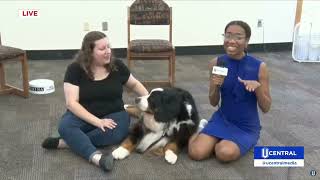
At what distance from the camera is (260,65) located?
2352 mm

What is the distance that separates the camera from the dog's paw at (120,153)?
→ 2448 mm

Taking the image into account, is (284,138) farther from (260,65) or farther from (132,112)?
(132,112)

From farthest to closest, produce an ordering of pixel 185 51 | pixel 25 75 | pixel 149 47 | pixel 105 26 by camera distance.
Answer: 1. pixel 185 51
2. pixel 105 26
3. pixel 149 47
4. pixel 25 75

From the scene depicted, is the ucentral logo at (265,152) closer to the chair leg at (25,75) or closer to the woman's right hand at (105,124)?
the woman's right hand at (105,124)

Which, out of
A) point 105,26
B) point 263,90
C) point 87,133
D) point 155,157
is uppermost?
point 105,26

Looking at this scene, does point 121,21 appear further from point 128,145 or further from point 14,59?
point 128,145

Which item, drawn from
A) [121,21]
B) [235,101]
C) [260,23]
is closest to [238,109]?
[235,101]

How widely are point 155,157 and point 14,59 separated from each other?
1.77 metres

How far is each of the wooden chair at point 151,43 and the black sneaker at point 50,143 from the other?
151cm

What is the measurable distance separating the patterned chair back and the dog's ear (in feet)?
6.40

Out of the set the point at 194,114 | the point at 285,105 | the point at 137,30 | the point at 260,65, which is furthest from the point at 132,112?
the point at 137,30

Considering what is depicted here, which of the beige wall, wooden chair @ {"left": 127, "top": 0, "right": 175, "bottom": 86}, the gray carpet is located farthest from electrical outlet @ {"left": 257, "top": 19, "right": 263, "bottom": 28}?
wooden chair @ {"left": 127, "top": 0, "right": 175, "bottom": 86}

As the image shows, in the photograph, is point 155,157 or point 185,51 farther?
point 185,51

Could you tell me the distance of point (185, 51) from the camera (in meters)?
5.51
